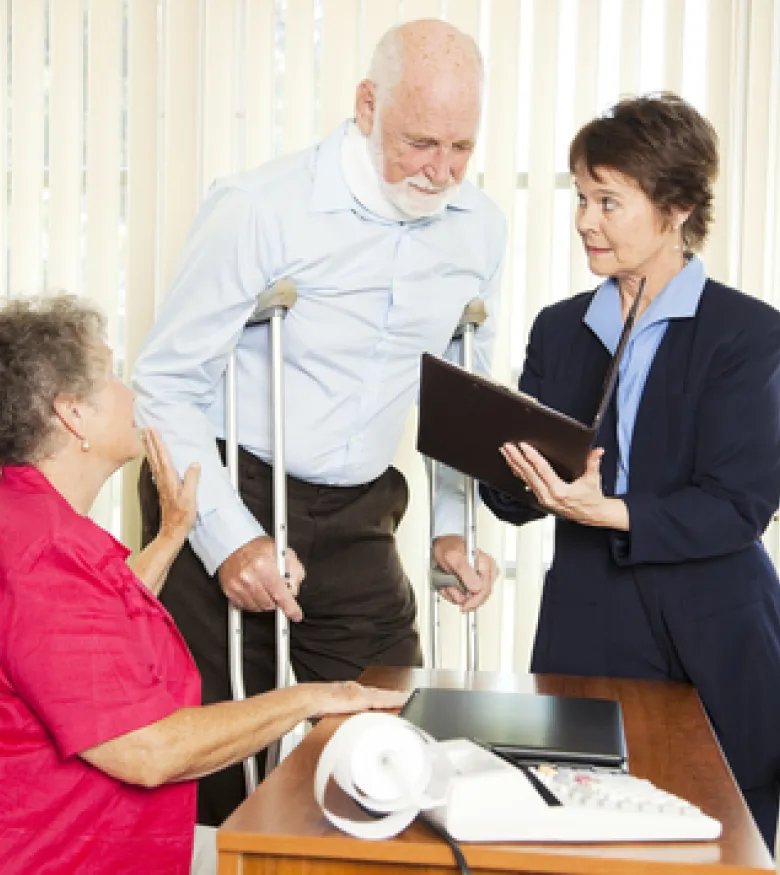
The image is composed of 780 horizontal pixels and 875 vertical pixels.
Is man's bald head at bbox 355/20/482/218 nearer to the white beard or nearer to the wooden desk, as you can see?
the white beard

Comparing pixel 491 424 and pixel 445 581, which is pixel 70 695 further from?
pixel 445 581

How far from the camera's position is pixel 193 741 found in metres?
→ 1.43

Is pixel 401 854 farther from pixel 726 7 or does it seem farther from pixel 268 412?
pixel 726 7

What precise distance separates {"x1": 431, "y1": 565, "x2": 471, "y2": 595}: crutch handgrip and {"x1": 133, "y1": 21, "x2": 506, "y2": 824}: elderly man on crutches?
0.01 metres

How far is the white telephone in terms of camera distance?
3.80ft

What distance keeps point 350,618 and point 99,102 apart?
1643 millimetres

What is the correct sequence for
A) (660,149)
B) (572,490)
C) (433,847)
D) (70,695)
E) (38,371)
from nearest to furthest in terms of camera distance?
(433,847)
(70,695)
(38,371)
(572,490)
(660,149)

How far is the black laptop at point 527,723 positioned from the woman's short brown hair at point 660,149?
0.80m

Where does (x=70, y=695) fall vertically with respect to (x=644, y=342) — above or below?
below

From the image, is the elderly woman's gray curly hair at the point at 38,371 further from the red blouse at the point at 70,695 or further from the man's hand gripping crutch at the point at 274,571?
the man's hand gripping crutch at the point at 274,571

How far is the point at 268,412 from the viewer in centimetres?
224

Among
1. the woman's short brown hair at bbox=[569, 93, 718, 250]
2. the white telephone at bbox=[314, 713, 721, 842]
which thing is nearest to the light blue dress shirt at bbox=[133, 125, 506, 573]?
the woman's short brown hair at bbox=[569, 93, 718, 250]

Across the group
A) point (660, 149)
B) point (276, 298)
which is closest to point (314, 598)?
point (276, 298)

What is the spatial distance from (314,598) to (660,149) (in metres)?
0.99
